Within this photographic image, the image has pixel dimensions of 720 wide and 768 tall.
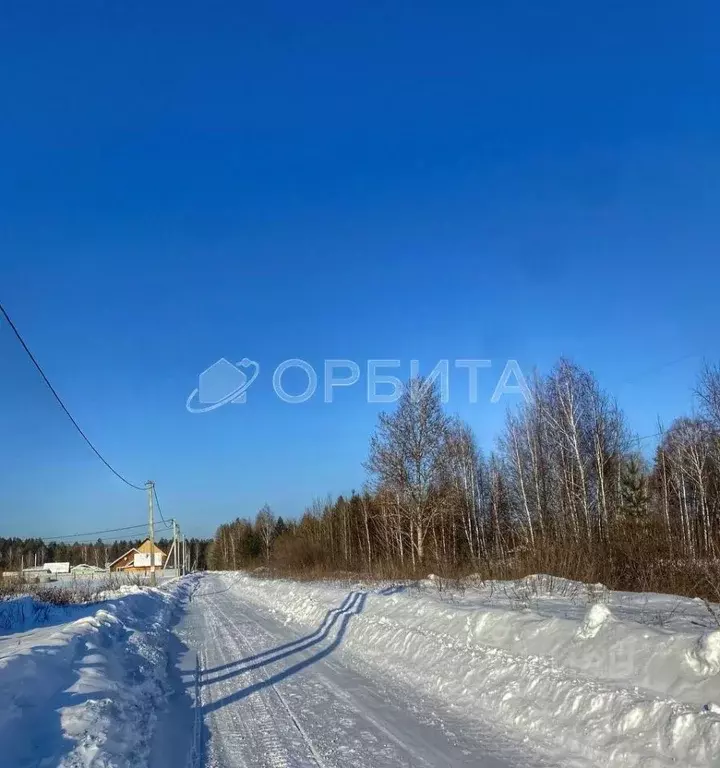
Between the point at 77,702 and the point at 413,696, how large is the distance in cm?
376

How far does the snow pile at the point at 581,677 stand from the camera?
4824mm

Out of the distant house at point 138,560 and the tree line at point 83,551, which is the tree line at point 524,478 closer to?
the distant house at point 138,560

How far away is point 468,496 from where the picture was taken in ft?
124

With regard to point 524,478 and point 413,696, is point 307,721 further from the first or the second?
point 524,478

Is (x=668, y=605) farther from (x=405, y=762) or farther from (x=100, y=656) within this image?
(x=100, y=656)

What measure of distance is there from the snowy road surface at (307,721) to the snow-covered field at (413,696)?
27mm

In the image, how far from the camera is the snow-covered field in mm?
5098

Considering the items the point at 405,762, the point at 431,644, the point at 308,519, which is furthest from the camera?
the point at 308,519

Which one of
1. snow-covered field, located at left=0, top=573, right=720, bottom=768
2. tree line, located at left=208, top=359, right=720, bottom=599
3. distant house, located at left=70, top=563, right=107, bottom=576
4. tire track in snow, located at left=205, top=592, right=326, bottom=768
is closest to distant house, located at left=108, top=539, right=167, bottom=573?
distant house, located at left=70, top=563, right=107, bottom=576

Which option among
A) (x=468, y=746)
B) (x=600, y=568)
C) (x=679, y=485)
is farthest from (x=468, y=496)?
(x=468, y=746)

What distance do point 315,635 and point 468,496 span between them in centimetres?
2516

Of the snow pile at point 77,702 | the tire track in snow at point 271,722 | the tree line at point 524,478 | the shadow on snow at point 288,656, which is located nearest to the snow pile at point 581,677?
the shadow on snow at point 288,656

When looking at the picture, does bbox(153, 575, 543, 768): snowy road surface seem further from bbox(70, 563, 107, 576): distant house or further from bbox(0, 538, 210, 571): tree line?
bbox(0, 538, 210, 571): tree line

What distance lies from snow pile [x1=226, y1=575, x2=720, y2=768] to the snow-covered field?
2 centimetres
